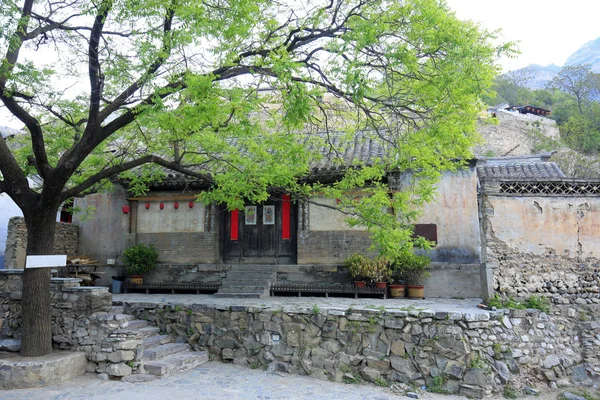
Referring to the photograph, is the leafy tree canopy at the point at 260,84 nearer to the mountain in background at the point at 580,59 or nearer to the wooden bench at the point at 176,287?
the wooden bench at the point at 176,287

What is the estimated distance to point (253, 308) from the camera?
8625mm

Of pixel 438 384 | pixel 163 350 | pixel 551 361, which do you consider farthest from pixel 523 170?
pixel 163 350

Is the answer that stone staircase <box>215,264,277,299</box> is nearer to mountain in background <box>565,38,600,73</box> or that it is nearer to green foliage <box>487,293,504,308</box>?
green foliage <box>487,293,504,308</box>

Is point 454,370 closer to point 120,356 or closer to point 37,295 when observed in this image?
point 120,356

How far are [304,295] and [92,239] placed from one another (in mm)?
6763

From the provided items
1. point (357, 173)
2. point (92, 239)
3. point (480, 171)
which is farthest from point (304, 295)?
point (92, 239)

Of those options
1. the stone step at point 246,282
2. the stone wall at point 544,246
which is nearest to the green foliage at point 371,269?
the stone step at point 246,282

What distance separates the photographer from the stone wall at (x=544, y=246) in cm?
884

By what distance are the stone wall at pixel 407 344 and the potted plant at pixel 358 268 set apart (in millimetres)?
2877

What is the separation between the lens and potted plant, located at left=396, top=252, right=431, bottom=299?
1080 centimetres

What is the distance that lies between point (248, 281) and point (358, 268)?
9.38ft

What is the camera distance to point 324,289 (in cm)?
1102

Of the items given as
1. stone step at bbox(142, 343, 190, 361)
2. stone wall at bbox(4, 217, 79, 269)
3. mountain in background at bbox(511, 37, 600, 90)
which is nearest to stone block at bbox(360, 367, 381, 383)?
stone step at bbox(142, 343, 190, 361)

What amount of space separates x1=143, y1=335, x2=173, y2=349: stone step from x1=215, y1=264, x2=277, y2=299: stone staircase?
2414mm
